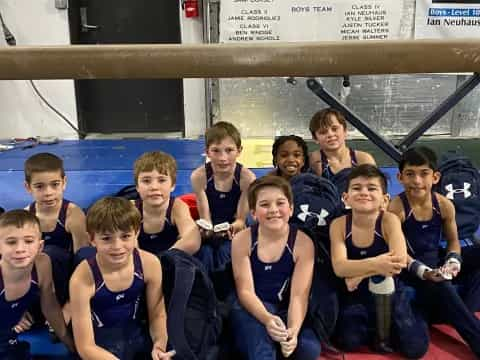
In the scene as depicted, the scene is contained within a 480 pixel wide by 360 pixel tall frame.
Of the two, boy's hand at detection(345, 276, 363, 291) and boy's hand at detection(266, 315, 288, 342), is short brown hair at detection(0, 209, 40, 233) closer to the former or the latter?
boy's hand at detection(266, 315, 288, 342)

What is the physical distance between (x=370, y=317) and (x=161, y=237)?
98 centimetres

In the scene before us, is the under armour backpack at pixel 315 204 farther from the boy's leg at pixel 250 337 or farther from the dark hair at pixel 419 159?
the boy's leg at pixel 250 337

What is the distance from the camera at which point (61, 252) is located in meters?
2.14

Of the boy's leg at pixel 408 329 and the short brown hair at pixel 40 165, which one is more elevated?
the short brown hair at pixel 40 165

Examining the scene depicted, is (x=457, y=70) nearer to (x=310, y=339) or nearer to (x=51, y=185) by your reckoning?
(x=310, y=339)

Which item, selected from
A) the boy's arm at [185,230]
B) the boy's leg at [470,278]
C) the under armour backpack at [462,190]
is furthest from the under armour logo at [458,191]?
the boy's arm at [185,230]

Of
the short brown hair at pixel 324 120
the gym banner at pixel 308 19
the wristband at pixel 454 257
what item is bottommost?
the wristband at pixel 454 257

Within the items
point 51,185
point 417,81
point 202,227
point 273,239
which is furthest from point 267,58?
point 417,81

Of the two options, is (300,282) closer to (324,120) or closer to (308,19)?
(324,120)

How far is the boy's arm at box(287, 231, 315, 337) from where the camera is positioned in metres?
1.93

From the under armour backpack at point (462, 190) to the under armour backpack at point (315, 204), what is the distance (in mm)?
705

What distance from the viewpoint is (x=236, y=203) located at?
275cm

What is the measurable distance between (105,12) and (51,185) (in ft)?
13.6

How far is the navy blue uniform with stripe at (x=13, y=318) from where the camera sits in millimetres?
1852
